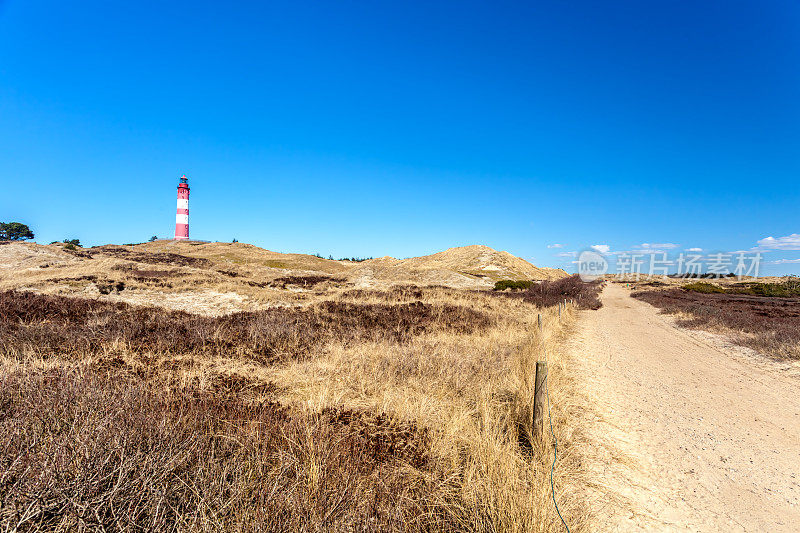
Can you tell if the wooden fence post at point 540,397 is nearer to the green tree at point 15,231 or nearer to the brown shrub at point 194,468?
the brown shrub at point 194,468

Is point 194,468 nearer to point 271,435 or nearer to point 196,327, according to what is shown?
point 271,435

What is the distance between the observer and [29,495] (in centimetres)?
208

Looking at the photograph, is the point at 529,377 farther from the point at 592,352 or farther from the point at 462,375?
the point at 592,352

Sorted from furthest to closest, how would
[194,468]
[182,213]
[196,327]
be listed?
[182,213] → [196,327] → [194,468]

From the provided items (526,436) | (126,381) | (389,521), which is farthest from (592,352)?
(126,381)

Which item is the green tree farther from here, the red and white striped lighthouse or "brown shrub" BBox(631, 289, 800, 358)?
"brown shrub" BBox(631, 289, 800, 358)

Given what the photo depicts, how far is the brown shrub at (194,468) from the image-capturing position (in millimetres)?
2215

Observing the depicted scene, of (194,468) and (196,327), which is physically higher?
(194,468)

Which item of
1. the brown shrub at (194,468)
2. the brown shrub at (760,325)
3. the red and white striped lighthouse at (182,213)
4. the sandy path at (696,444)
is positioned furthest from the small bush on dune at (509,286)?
the red and white striped lighthouse at (182,213)

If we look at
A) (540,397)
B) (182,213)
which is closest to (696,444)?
(540,397)

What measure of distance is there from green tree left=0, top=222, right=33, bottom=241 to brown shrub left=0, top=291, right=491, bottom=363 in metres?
66.2

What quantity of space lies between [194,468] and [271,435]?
2.99ft

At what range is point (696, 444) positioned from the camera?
17.4 ft

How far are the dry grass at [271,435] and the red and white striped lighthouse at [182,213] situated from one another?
63.8 m
